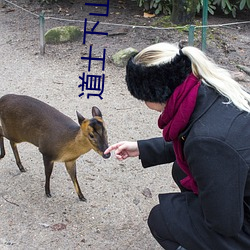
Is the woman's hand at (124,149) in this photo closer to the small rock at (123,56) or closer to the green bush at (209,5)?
the small rock at (123,56)

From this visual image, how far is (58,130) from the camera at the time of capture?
3148 mm

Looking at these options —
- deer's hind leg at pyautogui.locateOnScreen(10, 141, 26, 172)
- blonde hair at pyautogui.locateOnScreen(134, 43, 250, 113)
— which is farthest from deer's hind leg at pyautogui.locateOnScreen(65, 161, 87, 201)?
blonde hair at pyautogui.locateOnScreen(134, 43, 250, 113)

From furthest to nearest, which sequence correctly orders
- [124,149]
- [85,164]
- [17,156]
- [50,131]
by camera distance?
1. [85,164]
2. [17,156]
3. [50,131]
4. [124,149]

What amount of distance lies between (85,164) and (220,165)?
2.00m

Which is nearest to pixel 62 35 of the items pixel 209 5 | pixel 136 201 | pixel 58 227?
pixel 209 5

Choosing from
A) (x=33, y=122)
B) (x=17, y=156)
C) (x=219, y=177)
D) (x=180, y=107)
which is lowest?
(x=17, y=156)

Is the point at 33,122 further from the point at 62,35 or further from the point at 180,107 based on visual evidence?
the point at 62,35

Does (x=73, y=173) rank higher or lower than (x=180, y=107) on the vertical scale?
lower

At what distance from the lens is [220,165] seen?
186cm

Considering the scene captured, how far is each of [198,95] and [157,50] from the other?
0.87 ft

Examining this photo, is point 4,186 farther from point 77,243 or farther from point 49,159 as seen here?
point 77,243

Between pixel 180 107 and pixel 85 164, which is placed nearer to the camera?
pixel 180 107

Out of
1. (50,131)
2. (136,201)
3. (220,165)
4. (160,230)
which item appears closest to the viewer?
(220,165)

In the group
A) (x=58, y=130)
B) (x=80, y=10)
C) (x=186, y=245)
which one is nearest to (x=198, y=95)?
(x=186, y=245)
